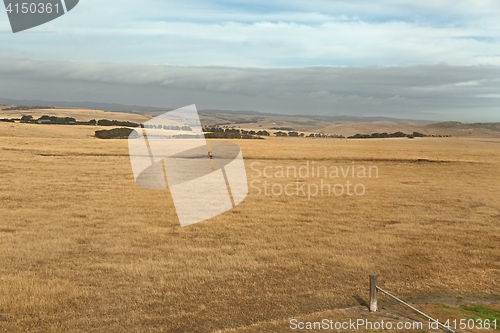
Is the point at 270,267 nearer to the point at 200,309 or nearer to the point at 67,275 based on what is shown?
the point at 200,309

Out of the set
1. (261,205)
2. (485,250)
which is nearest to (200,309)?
(485,250)

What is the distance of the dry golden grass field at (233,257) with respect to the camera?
10805mm

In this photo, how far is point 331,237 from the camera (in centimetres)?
1797

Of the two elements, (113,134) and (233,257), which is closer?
(233,257)

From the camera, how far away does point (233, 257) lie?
49.7 ft

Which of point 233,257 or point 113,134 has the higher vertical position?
point 113,134

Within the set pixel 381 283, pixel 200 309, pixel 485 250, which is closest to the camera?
pixel 200 309

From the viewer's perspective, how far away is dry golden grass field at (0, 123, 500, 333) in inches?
425

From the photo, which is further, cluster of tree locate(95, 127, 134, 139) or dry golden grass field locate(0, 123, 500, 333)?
cluster of tree locate(95, 127, 134, 139)

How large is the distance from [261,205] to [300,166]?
21.4 meters

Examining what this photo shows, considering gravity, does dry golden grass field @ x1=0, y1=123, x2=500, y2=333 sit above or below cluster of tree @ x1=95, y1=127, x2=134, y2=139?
below

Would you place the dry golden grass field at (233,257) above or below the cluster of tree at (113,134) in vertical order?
below

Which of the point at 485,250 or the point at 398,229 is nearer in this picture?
the point at 485,250

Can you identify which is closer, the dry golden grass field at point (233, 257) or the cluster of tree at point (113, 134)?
the dry golden grass field at point (233, 257)
